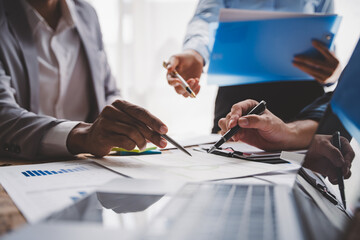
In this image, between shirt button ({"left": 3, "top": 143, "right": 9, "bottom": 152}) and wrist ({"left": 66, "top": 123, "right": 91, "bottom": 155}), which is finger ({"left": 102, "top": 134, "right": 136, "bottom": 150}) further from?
shirt button ({"left": 3, "top": 143, "right": 9, "bottom": 152})

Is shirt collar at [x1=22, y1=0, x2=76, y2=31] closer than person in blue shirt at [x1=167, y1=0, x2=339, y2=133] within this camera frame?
No

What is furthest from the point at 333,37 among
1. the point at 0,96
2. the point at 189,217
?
the point at 0,96

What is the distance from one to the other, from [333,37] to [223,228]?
67 centimetres

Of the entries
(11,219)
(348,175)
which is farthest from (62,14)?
(348,175)

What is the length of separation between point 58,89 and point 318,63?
83 centimetres

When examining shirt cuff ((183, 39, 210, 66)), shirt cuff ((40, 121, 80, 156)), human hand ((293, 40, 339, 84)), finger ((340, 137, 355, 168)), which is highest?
human hand ((293, 40, 339, 84))

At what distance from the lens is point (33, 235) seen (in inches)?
8.1

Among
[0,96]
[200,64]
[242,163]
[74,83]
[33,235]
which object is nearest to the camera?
[33,235]

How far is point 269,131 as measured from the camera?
0.66 meters

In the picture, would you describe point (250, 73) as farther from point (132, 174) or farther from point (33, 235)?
point (33, 235)

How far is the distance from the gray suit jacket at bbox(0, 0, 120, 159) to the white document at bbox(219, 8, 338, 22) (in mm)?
486

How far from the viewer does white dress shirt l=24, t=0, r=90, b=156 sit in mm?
1000

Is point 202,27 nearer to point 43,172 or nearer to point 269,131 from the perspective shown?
point 269,131

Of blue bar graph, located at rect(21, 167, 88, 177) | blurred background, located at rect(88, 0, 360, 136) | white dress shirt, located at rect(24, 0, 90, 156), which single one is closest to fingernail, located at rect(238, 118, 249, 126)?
blue bar graph, located at rect(21, 167, 88, 177)
